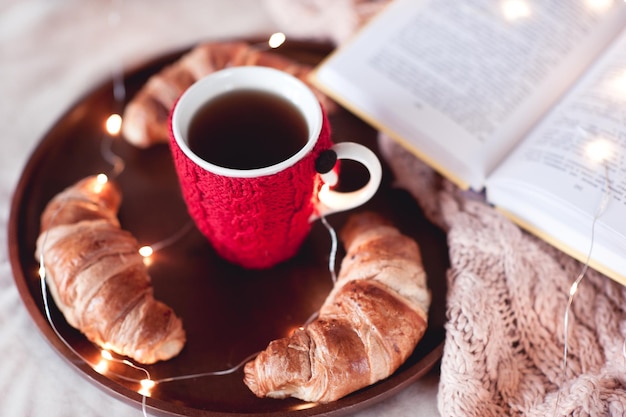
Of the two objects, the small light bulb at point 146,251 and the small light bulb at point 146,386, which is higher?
the small light bulb at point 146,251

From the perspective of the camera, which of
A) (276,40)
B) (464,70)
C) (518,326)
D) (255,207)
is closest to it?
(255,207)

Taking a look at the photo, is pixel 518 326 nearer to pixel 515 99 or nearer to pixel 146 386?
pixel 515 99

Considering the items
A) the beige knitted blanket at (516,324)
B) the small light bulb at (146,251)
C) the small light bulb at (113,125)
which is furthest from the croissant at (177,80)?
the beige knitted blanket at (516,324)

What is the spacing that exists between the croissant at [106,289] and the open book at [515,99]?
0.40 m

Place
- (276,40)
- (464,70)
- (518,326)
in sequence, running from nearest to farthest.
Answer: (518,326) → (464,70) → (276,40)

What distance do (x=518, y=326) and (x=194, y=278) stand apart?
1.42ft

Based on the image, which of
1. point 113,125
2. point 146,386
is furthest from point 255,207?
Result: point 113,125

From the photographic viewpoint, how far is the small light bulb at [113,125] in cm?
97

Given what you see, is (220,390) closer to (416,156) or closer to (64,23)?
(416,156)

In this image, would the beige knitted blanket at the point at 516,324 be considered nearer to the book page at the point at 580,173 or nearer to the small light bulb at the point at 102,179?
the book page at the point at 580,173

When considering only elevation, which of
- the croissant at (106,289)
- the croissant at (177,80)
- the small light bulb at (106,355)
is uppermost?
the croissant at (177,80)

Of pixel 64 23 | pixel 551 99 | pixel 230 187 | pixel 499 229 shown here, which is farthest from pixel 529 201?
pixel 64 23

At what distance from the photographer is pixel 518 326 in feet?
2.70

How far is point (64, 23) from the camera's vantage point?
1.13 meters
